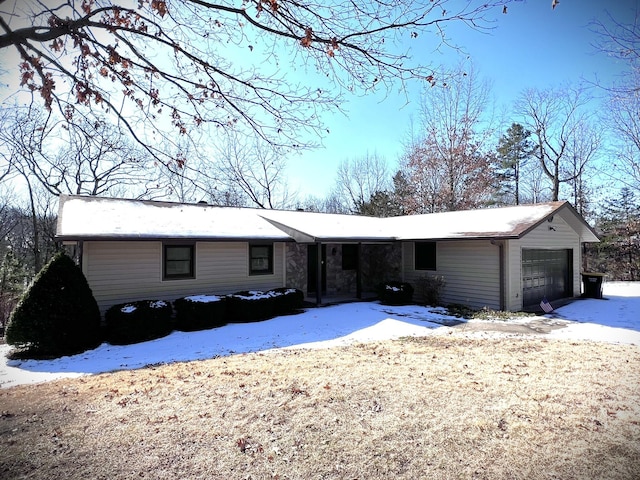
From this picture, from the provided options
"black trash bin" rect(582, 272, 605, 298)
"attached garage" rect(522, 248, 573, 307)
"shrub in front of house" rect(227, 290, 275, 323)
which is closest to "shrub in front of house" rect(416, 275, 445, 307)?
"attached garage" rect(522, 248, 573, 307)

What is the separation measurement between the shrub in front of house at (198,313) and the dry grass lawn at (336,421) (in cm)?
335

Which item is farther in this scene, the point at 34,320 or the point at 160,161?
the point at 34,320

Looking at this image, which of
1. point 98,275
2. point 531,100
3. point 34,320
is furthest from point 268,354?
point 531,100

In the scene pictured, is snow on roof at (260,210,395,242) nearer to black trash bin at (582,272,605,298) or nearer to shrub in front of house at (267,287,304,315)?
shrub in front of house at (267,287,304,315)

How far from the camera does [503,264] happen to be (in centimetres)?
1149

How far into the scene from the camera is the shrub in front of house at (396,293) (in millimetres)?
13242

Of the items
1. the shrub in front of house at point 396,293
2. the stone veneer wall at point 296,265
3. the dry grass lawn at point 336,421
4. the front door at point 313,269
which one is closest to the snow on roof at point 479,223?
the shrub in front of house at point 396,293

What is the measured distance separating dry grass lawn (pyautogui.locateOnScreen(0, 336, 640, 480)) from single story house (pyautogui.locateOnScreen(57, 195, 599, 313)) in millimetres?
4615

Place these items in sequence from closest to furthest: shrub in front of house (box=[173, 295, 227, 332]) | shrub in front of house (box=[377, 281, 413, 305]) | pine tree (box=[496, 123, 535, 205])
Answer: shrub in front of house (box=[173, 295, 227, 332]) → shrub in front of house (box=[377, 281, 413, 305]) → pine tree (box=[496, 123, 535, 205])

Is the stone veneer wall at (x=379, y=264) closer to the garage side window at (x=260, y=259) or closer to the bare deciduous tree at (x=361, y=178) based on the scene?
the garage side window at (x=260, y=259)

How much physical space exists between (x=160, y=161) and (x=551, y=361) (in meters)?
7.11

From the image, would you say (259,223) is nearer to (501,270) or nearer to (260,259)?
(260,259)

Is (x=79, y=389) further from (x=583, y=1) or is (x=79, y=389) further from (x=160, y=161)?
(x=583, y=1)

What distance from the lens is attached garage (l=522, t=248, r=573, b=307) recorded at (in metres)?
12.4
